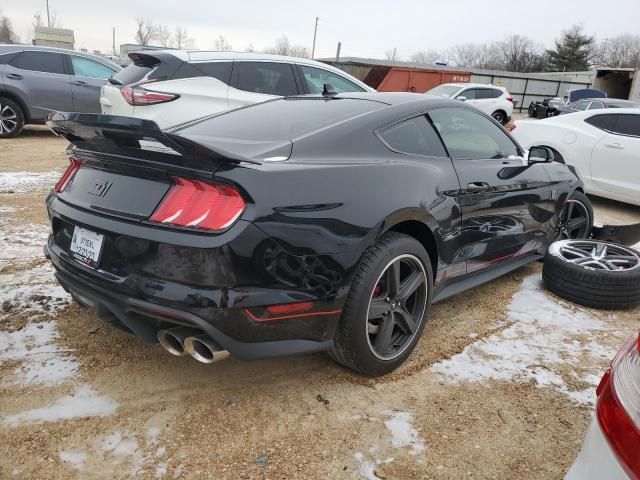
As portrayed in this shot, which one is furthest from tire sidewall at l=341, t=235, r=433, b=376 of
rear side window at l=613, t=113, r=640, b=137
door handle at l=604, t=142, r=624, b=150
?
rear side window at l=613, t=113, r=640, b=137

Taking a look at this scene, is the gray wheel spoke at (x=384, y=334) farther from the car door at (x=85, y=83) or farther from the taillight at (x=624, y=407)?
the car door at (x=85, y=83)

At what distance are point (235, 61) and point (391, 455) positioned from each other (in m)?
5.48

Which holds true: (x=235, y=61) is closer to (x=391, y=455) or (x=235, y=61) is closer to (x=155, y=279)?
(x=155, y=279)

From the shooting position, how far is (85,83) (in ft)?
34.2

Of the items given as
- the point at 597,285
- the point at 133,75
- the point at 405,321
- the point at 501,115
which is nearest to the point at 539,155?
the point at 597,285

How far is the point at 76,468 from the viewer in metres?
2.13

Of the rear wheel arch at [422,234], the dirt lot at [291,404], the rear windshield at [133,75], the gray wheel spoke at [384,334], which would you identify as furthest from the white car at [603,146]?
the rear windshield at [133,75]

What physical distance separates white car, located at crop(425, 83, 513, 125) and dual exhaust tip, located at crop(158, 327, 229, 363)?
17.6 m

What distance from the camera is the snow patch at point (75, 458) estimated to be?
2.14 metres

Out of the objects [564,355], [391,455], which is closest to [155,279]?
[391,455]

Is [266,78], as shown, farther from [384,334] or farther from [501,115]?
[501,115]

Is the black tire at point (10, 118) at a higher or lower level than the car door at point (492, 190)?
lower

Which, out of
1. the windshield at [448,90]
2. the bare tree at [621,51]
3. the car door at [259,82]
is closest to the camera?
the car door at [259,82]

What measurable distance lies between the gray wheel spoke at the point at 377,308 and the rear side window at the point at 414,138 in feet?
2.74
